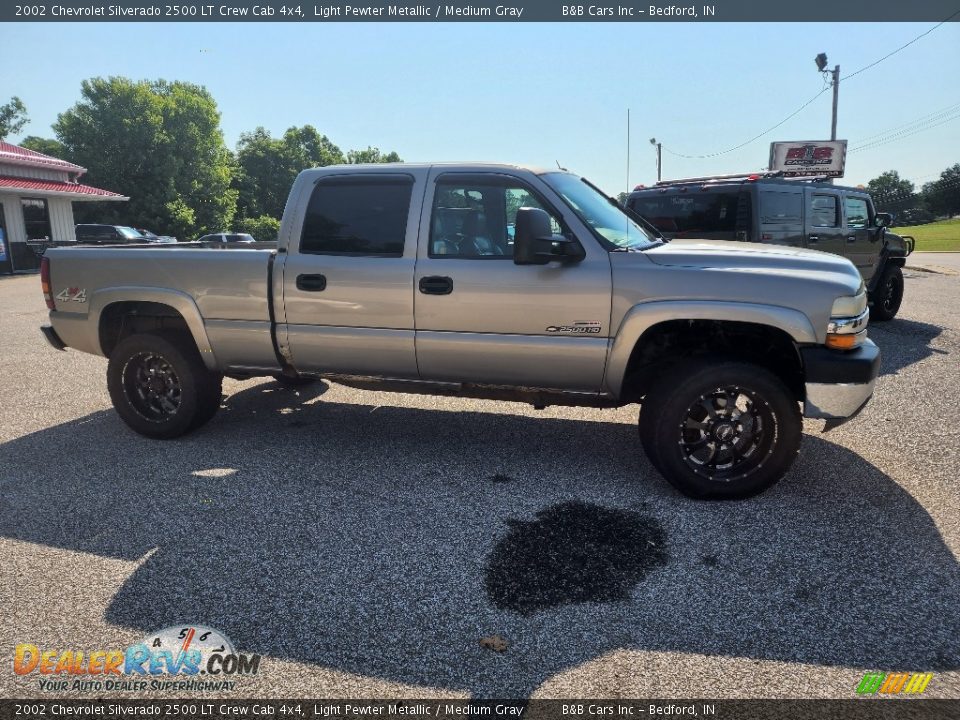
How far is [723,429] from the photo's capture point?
153 inches

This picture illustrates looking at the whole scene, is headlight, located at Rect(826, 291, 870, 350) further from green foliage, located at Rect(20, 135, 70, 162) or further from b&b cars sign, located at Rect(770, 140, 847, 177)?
green foliage, located at Rect(20, 135, 70, 162)

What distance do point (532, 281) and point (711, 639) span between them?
226 cm

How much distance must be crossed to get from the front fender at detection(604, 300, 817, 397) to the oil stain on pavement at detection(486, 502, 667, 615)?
0.87 m

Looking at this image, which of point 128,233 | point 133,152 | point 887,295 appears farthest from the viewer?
point 133,152

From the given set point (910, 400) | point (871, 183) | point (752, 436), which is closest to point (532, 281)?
point (752, 436)

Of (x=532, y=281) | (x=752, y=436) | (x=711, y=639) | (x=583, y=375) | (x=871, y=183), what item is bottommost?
(x=711, y=639)

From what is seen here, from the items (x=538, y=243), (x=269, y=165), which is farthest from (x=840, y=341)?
(x=269, y=165)

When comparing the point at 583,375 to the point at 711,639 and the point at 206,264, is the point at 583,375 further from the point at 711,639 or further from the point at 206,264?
the point at 206,264

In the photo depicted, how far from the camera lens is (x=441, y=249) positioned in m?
4.32

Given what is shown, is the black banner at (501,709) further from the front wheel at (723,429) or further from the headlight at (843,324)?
the headlight at (843,324)

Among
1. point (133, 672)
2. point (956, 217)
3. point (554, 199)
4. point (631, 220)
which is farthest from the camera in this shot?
point (956, 217)

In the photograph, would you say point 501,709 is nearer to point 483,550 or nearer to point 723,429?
point 483,550

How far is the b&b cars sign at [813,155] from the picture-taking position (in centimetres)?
2280

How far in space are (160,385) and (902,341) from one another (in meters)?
9.00
